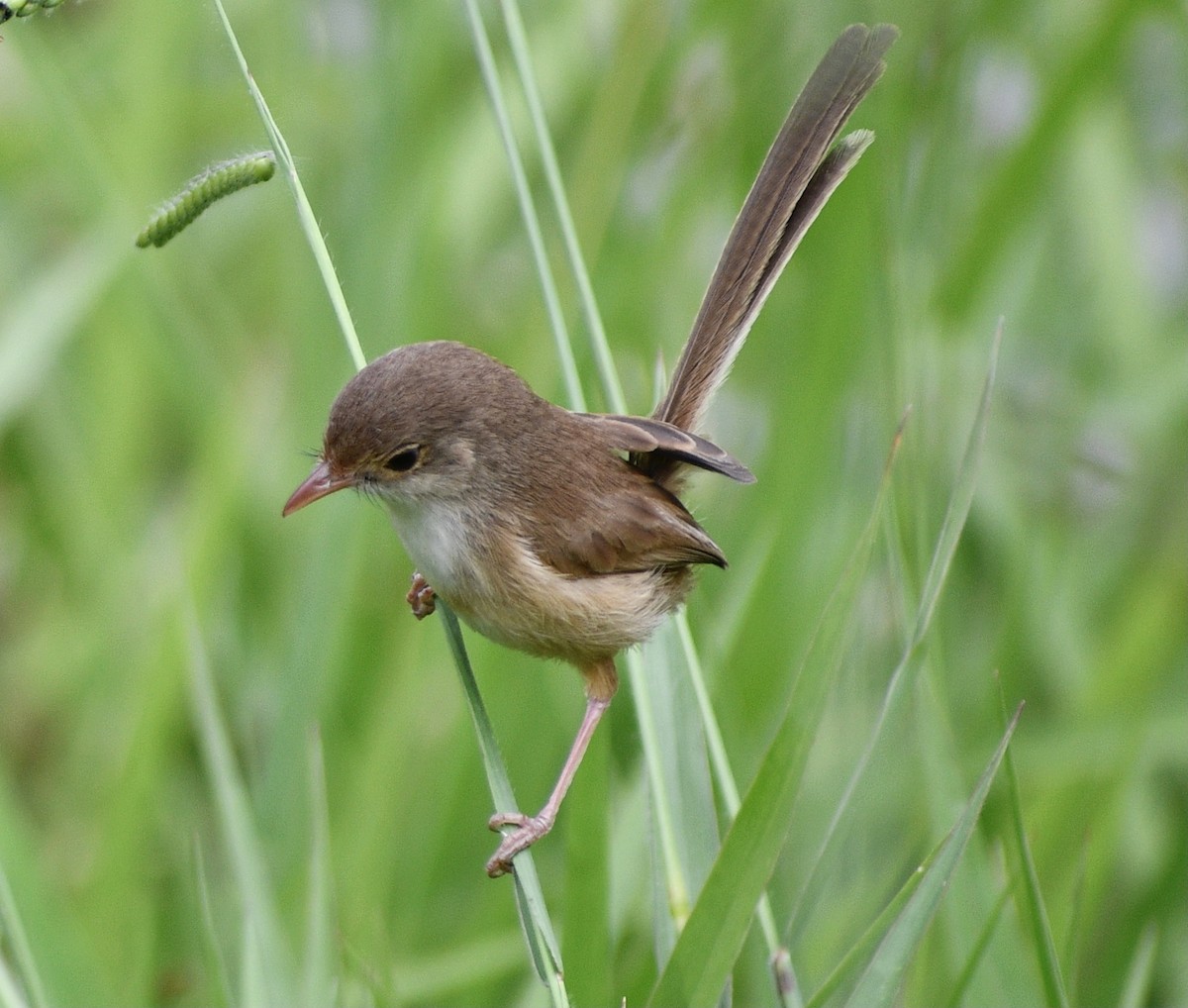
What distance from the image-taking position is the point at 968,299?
4.35 metres

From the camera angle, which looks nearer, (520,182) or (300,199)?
(300,199)

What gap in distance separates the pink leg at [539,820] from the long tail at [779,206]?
0.54m

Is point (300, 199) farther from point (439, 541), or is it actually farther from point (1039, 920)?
point (1039, 920)

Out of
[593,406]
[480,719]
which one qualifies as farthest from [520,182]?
[480,719]

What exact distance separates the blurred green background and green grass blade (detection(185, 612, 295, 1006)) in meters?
0.11

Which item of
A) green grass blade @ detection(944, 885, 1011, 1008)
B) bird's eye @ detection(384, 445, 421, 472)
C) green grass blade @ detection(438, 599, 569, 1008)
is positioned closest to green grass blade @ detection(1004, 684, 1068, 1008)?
green grass blade @ detection(944, 885, 1011, 1008)

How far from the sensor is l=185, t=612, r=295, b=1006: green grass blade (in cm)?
246

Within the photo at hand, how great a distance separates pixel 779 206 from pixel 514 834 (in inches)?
49.2

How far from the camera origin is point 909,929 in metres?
2.03

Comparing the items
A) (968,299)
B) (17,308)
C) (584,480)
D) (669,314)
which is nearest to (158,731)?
(584,480)

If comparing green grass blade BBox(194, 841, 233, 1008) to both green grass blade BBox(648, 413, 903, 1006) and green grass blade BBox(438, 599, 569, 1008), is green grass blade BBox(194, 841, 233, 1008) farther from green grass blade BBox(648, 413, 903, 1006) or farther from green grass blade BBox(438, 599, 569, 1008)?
green grass blade BBox(648, 413, 903, 1006)

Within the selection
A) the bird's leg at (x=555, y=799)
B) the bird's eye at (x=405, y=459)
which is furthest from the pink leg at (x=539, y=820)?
the bird's eye at (x=405, y=459)

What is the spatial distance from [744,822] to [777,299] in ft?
9.62

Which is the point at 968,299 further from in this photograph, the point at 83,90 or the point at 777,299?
the point at 83,90
